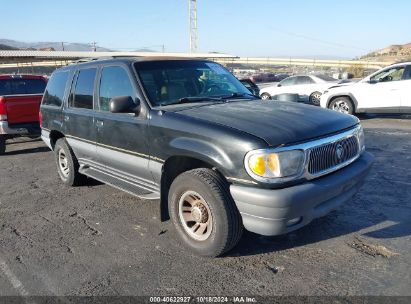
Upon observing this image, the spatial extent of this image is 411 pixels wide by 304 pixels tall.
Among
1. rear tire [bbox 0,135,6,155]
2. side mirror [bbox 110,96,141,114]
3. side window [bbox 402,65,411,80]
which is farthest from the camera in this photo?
side window [bbox 402,65,411,80]

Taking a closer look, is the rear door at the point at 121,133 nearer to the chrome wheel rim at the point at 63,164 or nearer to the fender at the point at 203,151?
the fender at the point at 203,151

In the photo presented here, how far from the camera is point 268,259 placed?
362 centimetres

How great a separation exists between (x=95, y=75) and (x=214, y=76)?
156cm

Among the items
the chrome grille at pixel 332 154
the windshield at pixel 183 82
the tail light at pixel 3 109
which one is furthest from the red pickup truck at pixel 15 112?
the chrome grille at pixel 332 154

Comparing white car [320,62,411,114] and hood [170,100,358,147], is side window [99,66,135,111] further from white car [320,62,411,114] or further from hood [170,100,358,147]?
white car [320,62,411,114]

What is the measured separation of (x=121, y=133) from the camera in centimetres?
448

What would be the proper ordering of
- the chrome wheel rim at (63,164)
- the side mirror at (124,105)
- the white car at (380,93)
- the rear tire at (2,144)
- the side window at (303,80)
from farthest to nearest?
the side window at (303,80) → the white car at (380,93) → the rear tire at (2,144) → the chrome wheel rim at (63,164) → the side mirror at (124,105)

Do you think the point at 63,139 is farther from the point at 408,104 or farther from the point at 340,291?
the point at 408,104

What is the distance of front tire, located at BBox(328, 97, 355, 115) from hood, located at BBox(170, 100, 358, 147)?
8.36 m

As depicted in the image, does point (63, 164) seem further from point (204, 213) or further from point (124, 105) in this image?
point (204, 213)

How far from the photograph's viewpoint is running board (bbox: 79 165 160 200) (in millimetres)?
4262

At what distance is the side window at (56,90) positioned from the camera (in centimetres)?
600

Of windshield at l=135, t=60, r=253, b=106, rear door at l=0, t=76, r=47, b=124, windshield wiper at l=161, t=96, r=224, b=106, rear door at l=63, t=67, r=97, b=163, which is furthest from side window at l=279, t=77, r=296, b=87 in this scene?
windshield wiper at l=161, t=96, r=224, b=106

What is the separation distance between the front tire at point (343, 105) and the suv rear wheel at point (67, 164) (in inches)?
345
